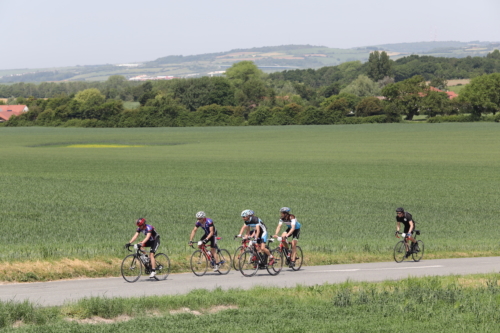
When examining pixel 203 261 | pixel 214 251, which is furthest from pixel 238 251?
pixel 203 261

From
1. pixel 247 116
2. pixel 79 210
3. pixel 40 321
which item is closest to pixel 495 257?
pixel 40 321

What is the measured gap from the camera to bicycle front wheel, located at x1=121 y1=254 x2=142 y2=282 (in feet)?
62.3

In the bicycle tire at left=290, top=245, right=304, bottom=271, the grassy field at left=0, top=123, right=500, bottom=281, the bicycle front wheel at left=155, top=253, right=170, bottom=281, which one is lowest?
the grassy field at left=0, top=123, right=500, bottom=281

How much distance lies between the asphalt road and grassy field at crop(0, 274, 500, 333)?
5.22 ft

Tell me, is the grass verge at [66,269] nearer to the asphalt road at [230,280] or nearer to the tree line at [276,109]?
the asphalt road at [230,280]

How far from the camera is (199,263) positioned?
2039cm

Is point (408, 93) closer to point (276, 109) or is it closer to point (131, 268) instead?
point (276, 109)

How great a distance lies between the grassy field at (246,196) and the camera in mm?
25906

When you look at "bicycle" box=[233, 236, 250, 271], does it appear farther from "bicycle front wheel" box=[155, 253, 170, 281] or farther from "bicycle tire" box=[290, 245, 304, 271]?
"bicycle front wheel" box=[155, 253, 170, 281]

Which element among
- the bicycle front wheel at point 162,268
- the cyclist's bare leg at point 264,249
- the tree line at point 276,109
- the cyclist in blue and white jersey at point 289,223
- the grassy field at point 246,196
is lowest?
the tree line at point 276,109

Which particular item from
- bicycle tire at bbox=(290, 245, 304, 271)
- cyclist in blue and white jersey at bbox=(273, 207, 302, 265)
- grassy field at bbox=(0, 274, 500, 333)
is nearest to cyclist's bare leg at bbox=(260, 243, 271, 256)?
cyclist in blue and white jersey at bbox=(273, 207, 302, 265)

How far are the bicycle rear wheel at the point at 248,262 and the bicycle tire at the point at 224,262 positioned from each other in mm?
506

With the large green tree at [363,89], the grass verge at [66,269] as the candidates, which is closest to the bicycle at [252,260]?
the grass verge at [66,269]

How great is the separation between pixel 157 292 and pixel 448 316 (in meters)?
7.04
